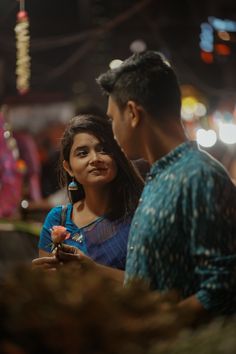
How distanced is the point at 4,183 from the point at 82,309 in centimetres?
799

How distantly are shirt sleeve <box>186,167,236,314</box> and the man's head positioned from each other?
0.40 meters

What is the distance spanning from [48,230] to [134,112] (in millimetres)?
1300

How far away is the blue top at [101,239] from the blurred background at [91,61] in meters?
2.22

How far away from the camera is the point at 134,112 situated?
11.5ft

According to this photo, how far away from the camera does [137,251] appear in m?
3.40

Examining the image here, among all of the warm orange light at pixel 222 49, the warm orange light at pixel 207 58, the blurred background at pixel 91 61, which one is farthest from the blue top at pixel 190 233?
the warm orange light at pixel 207 58

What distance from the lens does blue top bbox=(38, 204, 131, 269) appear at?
441 centimetres

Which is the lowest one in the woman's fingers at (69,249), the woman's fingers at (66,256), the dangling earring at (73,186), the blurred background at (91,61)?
the woman's fingers at (66,256)

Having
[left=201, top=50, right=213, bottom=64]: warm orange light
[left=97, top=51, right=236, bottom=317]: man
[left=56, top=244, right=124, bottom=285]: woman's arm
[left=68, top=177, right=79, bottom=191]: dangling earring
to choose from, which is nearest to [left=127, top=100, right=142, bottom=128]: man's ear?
[left=97, top=51, right=236, bottom=317]: man

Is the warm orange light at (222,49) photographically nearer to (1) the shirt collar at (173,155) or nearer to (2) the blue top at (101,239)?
(2) the blue top at (101,239)

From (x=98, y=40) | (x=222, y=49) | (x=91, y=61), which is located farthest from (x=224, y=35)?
(x=98, y=40)

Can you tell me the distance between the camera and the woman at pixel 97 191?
4.41 m

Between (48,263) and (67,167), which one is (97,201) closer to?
(67,167)

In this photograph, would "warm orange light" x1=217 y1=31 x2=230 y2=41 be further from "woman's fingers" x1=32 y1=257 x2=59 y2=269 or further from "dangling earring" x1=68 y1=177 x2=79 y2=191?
"woman's fingers" x1=32 y1=257 x2=59 y2=269
